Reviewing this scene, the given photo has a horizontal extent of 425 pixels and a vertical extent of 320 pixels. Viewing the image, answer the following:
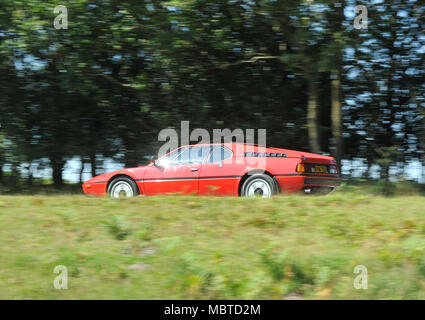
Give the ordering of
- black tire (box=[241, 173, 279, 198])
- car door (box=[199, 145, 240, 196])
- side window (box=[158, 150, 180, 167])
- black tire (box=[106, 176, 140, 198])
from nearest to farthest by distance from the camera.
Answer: black tire (box=[241, 173, 279, 198])
car door (box=[199, 145, 240, 196])
side window (box=[158, 150, 180, 167])
black tire (box=[106, 176, 140, 198])

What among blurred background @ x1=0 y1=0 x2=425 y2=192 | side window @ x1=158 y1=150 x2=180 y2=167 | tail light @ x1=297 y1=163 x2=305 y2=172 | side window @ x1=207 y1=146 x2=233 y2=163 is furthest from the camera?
blurred background @ x1=0 y1=0 x2=425 y2=192

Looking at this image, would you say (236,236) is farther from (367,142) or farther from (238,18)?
(367,142)

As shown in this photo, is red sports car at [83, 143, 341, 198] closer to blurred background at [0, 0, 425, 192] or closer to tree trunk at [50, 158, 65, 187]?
blurred background at [0, 0, 425, 192]

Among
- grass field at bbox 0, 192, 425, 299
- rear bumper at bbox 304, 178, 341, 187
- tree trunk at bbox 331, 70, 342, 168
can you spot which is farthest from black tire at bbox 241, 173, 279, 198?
tree trunk at bbox 331, 70, 342, 168

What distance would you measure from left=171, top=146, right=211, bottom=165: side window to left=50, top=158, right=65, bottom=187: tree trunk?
25.8 feet

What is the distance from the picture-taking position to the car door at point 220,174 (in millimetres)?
9570

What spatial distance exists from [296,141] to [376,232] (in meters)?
8.76

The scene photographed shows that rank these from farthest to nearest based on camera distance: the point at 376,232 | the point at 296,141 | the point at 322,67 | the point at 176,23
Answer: the point at 296,141
the point at 176,23
the point at 322,67
the point at 376,232

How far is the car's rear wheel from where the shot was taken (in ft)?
34.1

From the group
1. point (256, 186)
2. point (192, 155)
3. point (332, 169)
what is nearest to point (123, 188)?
point (192, 155)

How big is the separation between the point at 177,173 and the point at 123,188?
1317mm

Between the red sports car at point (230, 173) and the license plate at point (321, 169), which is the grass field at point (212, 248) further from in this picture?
the license plate at point (321, 169)

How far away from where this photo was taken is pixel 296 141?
49.5ft
